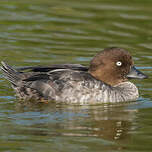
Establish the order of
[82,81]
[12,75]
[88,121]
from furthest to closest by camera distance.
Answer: [12,75]
[82,81]
[88,121]

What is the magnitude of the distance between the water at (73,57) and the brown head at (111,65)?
62 centimetres

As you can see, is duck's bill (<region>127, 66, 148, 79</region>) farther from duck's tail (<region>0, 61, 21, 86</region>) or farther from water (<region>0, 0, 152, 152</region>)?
duck's tail (<region>0, 61, 21, 86</region>)

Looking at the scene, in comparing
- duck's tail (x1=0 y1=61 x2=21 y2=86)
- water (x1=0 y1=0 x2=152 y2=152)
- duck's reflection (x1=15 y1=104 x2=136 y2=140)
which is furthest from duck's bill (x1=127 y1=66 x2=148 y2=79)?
duck's tail (x1=0 y1=61 x2=21 y2=86)

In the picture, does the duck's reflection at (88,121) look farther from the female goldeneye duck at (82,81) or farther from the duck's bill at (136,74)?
the duck's bill at (136,74)

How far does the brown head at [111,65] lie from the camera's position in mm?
9938

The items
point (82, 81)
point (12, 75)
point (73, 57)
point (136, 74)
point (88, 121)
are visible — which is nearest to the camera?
point (88, 121)

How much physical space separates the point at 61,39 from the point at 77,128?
6.36 metres

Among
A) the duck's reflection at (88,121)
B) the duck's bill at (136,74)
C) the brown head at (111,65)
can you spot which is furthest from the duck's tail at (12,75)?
the duck's bill at (136,74)

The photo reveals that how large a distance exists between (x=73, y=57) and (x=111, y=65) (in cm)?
277

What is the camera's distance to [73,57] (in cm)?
1273

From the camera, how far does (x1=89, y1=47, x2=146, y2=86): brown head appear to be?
9.94 metres

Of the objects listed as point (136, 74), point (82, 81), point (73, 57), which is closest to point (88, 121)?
point (82, 81)

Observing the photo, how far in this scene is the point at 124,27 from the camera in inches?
608

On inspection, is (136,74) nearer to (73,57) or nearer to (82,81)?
(82,81)
